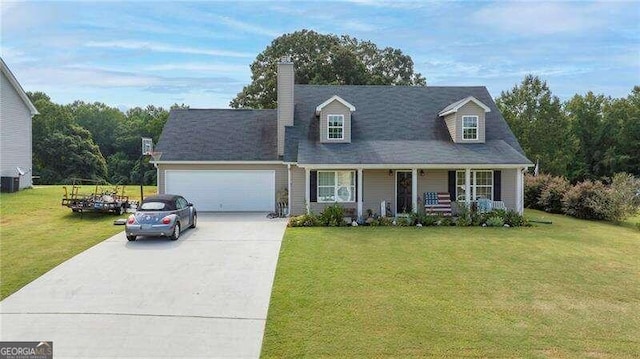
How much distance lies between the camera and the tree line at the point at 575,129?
125ft

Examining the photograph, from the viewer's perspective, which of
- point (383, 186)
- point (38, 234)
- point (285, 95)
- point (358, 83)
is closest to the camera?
point (38, 234)

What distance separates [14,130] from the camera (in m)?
26.8

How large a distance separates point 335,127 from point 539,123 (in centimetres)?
2304

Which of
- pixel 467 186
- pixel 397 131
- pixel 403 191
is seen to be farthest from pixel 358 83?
pixel 467 186

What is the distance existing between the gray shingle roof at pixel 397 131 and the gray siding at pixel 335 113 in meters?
0.42

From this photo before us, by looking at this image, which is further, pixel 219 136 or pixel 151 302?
pixel 219 136

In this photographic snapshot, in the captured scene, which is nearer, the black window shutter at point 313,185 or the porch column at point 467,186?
the porch column at point 467,186

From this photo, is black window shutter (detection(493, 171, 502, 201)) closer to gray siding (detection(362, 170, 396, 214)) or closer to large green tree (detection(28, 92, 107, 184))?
gray siding (detection(362, 170, 396, 214))

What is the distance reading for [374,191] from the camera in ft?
Result: 70.8

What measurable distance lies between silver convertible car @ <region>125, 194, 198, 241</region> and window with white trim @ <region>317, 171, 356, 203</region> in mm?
6833

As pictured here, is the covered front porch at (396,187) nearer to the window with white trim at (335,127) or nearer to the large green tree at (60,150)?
the window with white trim at (335,127)

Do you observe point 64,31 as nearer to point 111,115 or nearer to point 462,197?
point 462,197

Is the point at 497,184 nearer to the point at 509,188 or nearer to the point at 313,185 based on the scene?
the point at 509,188

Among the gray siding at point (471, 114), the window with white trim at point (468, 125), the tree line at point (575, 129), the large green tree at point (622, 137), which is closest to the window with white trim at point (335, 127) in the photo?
Result: the gray siding at point (471, 114)
